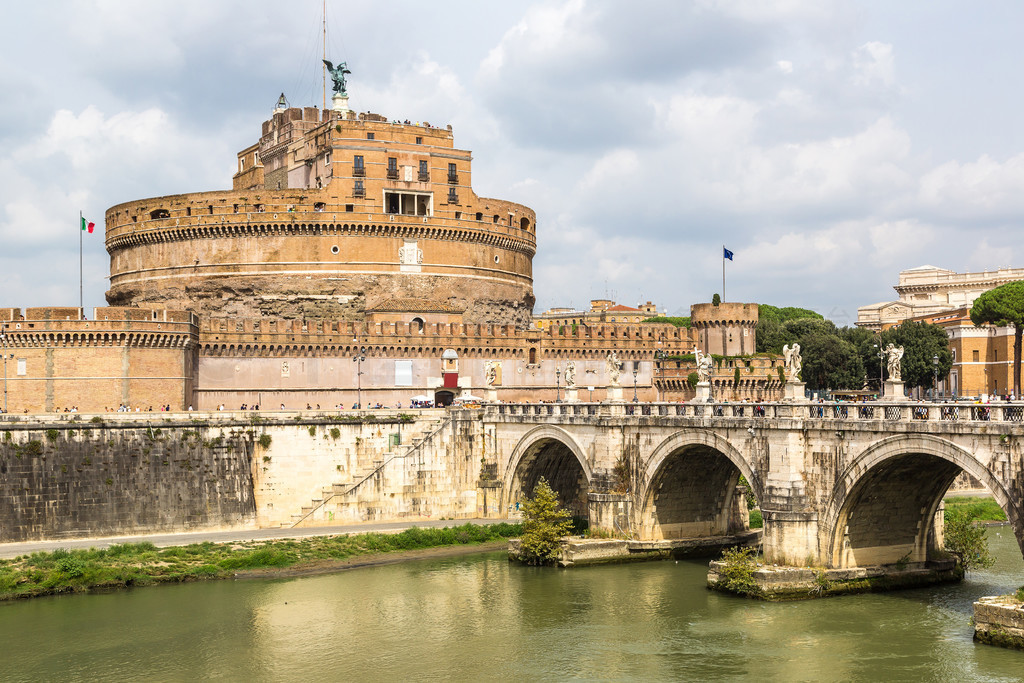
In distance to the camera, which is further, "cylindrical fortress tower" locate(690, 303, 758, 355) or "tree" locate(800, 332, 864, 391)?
"tree" locate(800, 332, 864, 391)

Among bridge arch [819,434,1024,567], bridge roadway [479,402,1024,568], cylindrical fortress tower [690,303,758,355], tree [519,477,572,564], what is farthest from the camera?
cylindrical fortress tower [690,303,758,355]

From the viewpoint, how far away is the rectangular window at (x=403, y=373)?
62.3 metres

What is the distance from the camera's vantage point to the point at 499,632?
3244 centimetres

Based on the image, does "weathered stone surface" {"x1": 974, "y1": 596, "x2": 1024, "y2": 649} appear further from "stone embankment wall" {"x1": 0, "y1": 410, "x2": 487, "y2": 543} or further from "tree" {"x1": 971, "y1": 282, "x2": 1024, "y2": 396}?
"tree" {"x1": 971, "y1": 282, "x2": 1024, "y2": 396}

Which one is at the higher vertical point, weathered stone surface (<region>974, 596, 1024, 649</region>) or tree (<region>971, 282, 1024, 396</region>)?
tree (<region>971, 282, 1024, 396</region>)

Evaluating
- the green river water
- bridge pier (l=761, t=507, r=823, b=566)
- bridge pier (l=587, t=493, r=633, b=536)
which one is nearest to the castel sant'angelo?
the green river water

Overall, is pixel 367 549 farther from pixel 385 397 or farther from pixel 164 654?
pixel 385 397

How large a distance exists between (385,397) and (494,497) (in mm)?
14003

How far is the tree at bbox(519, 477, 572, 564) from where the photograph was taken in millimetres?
41188

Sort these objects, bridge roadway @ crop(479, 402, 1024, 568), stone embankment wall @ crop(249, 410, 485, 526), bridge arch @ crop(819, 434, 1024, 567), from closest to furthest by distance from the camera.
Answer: bridge roadway @ crop(479, 402, 1024, 568) → bridge arch @ crop(819, 434, 1024, 567) → stone embankment wall @ crop(249, 410, 485, 526)

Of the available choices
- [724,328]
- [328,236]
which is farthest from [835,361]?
[328,236]

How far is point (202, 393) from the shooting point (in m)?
57.2

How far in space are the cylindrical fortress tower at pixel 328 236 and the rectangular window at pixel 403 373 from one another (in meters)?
5.42

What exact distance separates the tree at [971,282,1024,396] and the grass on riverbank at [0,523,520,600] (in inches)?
1544
